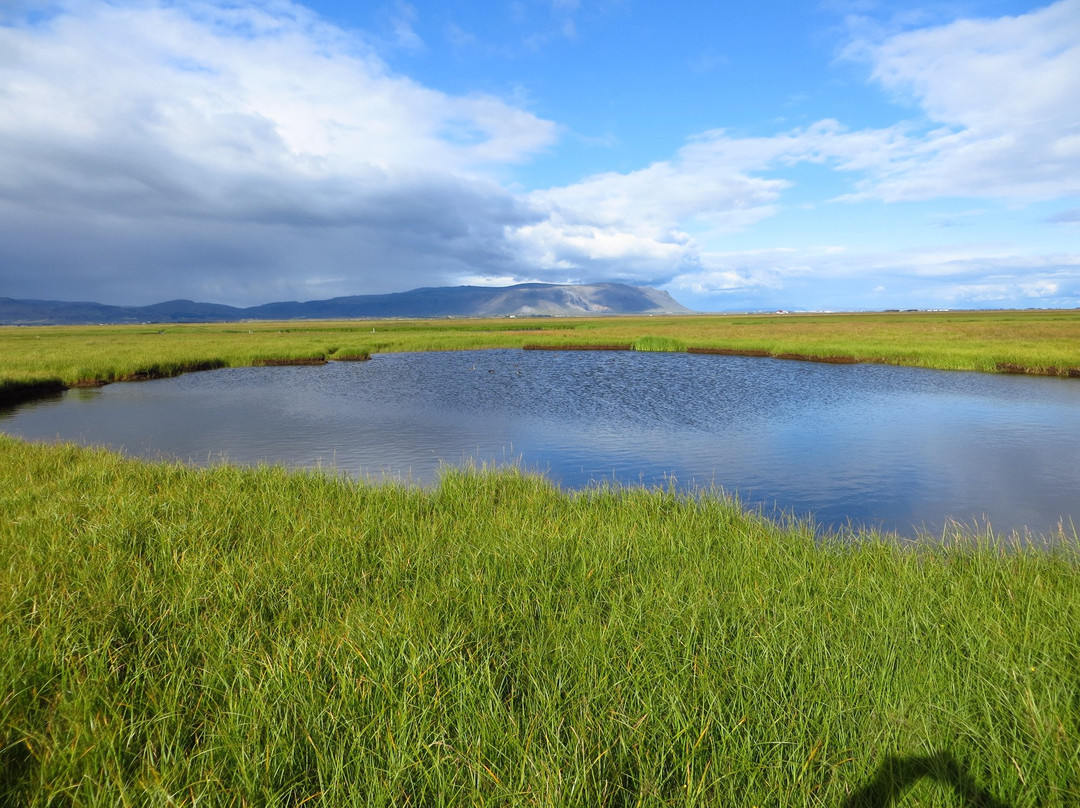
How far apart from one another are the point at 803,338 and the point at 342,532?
55600 millimetres

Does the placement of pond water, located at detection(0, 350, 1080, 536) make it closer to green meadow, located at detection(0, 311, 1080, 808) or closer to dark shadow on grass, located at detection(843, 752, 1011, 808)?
green meadow, located at detection(0, 311, 1080, 808)

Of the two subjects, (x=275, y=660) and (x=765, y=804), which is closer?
(x=765, y=804)

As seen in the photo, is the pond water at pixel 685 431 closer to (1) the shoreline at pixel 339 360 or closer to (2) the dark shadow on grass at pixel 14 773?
(1) the shoreline at pixel 339 360

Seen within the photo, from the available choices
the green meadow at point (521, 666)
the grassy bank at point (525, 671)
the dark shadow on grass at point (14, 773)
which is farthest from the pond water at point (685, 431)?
the dark shadow on grass at point (14, 773)

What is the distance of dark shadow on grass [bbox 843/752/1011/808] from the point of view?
319 cm

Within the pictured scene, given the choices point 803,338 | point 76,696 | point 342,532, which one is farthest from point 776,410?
point 803,338

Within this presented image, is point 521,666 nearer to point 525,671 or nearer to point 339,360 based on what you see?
point 525,671

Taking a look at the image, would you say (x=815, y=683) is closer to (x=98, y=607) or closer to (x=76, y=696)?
(x=76, y=696)

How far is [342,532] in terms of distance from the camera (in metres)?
7.42

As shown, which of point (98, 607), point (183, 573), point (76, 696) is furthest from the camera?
point (183, 573)

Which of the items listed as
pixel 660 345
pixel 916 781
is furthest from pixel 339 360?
pixel 916 781

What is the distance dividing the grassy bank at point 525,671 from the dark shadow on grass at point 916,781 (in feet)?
0.06

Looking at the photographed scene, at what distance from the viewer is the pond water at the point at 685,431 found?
13258 millimetres

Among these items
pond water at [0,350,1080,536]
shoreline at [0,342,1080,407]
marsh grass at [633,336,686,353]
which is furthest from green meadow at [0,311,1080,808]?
marsh grass at [633,336,686,353]
